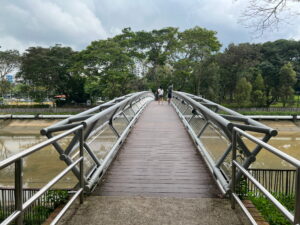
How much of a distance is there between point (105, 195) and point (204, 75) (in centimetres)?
2974

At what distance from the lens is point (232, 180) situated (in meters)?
2.91

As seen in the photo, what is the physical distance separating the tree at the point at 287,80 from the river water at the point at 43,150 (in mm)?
6165

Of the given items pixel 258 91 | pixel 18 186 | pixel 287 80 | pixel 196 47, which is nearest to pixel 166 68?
pixel 196 47

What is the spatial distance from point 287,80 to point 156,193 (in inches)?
1283

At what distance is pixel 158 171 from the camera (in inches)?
163

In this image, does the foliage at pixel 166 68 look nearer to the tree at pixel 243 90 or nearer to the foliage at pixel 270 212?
the tree at pixel 243 90

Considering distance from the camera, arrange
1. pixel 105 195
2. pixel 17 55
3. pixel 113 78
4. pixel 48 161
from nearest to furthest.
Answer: pixel 105 195 → pixel 48 161 → pixel 113 78 → pixel 17 55

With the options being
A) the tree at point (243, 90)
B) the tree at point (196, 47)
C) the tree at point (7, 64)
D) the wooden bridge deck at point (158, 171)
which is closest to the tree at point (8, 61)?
the tree at point (7, 64)

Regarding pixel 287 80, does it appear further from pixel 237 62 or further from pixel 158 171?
pixel 158 171

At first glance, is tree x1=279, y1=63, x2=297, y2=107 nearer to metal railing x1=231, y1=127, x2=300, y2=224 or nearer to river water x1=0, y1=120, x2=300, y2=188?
river water x1=0, y1=120, x2=300, y2=188

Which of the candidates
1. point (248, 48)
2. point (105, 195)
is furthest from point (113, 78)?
point (105, 195)

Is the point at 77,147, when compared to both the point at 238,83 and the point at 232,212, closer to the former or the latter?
the point at 232,212

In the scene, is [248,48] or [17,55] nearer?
[248,48]

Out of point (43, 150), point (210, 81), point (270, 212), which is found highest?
point (210, 81)
